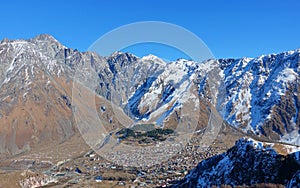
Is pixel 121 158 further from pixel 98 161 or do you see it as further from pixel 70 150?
pixel 70 150

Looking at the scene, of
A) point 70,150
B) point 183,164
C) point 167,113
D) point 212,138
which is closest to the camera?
point 183,164

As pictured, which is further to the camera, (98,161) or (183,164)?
(98,161)

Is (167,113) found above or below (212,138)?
above

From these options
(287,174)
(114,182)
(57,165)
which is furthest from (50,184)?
(287,174)

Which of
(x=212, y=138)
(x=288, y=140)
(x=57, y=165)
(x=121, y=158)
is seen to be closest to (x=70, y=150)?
(x=57, y=165)

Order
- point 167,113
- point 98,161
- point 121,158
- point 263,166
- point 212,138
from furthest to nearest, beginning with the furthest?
point 167,113
point 212,138
point 98,161
point 121,158
point 263,166

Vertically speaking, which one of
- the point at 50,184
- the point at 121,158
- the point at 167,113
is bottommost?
the point at 50,184
